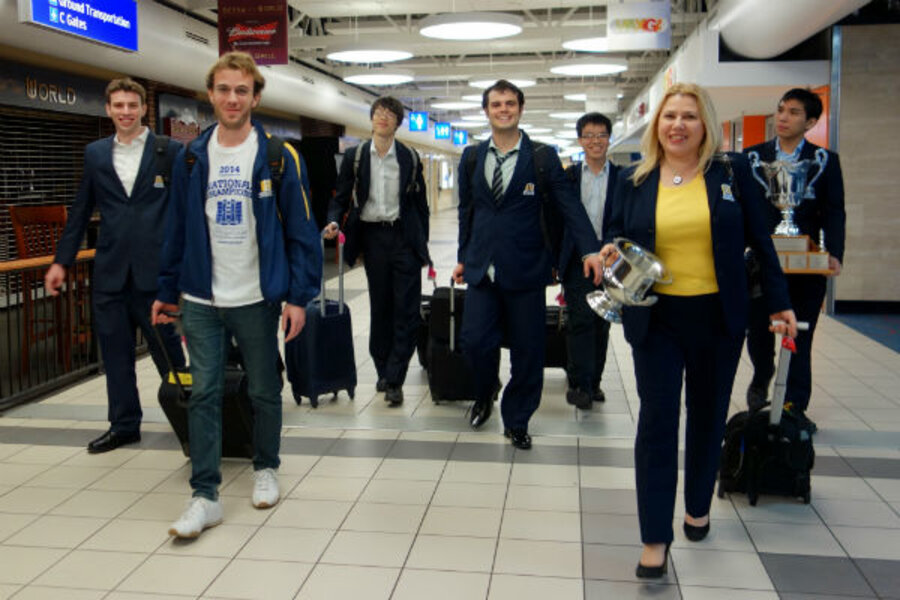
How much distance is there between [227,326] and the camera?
3.09 m

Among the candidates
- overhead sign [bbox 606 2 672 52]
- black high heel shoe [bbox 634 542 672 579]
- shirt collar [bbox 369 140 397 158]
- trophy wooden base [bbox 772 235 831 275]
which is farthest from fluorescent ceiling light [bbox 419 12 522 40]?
black high heel shoe [bbox 634 542 672 579]

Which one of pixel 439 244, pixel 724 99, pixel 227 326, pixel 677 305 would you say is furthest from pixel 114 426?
pixel 439 244

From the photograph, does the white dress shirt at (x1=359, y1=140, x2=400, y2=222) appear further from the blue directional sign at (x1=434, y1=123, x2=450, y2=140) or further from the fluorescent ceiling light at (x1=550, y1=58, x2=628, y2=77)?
the blue directional sign at (x1=434, y1=123, x2=450, y2=140)

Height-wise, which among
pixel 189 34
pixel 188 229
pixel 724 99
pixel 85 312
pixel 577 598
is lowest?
pixel 577 598

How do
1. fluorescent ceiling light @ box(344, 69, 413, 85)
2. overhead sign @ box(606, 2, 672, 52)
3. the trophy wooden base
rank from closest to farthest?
the trophy wooden base < overhead sign @ box(606, 2, 672, 52) < fluorescent ceiling light @ box(344, 69, 413, 85)

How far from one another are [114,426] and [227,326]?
1255 millimetres

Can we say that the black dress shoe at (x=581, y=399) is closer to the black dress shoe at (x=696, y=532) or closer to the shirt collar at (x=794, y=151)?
the shirt collar at (x=794, y=151)

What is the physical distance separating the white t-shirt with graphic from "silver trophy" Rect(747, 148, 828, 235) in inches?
88.2

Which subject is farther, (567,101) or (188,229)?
(567,101)

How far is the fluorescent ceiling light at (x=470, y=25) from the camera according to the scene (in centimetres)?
811

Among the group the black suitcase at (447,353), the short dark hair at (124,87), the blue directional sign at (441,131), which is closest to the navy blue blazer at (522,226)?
the black suitcase at (447,353)

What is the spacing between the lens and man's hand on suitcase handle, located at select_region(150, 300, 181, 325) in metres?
3.14

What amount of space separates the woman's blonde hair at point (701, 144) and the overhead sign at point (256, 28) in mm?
6465

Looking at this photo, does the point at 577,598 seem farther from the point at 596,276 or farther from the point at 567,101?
the point at 567,101
